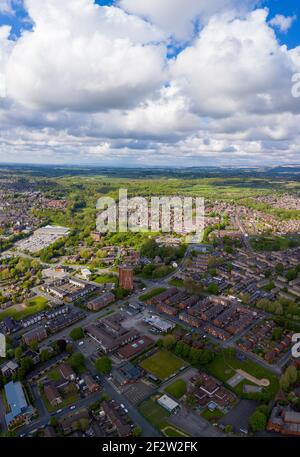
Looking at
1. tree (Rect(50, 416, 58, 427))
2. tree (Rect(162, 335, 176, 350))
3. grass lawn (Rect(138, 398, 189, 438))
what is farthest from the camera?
tree (Rect(162, 335, 176, 350))

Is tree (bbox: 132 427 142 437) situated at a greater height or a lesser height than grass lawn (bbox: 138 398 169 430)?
greater

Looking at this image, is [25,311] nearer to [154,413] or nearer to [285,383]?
[154,413]

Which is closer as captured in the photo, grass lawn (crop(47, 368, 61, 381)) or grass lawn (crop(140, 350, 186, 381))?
grass lawn (crop(47, 368, 61, 381))

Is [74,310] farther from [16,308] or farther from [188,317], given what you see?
[188,317]

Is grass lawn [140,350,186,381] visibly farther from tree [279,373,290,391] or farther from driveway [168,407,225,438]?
tree [279,373,290,391]
